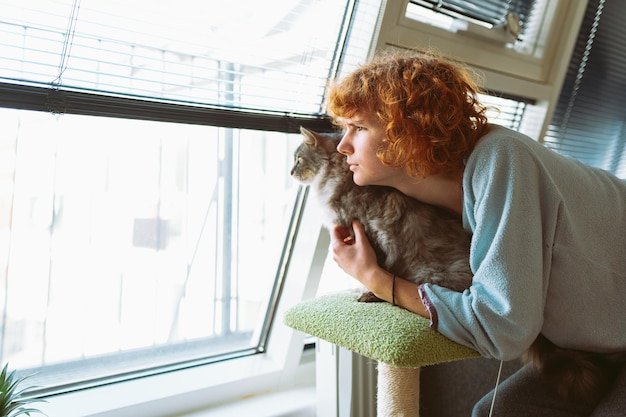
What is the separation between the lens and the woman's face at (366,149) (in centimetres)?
142

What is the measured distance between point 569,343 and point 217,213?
4.29 ft

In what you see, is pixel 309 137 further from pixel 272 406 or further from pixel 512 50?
pixel 512 50

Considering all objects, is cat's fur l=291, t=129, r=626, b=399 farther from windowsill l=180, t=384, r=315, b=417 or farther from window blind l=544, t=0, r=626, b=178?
window blind l=544, t=0, r=626, b=178

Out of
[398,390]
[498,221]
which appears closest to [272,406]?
[398,390]

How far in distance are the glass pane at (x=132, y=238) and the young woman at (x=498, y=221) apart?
75 centimetres

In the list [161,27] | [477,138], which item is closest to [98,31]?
[161,27]

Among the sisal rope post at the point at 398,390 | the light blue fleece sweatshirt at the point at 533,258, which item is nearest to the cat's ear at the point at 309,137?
the light blue fleece sweatshirt at the point at 533,258

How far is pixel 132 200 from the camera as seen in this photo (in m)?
1.96

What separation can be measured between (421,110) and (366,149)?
0.57ft

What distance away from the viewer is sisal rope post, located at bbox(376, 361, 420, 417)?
147 cm

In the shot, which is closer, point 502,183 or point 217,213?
point 502,183

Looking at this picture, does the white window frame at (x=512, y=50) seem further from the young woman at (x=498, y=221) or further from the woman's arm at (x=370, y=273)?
the woman's arm at (x=370, y=273)

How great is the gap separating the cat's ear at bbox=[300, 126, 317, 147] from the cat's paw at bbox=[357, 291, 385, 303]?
19.6 inches

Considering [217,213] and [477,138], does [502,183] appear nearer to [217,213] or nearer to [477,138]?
[477,138]
